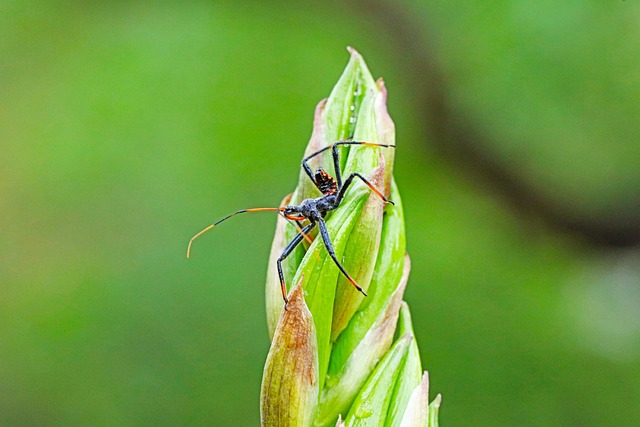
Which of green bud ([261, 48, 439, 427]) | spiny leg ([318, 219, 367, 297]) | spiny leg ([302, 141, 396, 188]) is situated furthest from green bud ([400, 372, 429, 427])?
spiny leg ([302, 141, 396, 188])

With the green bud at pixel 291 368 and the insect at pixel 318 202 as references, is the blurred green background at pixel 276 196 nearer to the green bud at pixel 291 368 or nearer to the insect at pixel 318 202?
the insect at pixel 318 202

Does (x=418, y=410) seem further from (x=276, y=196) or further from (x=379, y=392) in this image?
(x=276, y=196)

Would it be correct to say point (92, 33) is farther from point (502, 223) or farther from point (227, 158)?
point (502, 223)

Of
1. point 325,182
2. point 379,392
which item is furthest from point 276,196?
point 379,392

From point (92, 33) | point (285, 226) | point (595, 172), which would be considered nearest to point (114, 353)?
point (92, 33)

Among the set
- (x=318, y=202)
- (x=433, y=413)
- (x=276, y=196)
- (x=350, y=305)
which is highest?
(x=276, y=196)

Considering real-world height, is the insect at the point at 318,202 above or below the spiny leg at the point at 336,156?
below

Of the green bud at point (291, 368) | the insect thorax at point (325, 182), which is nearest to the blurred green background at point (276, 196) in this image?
the insect thorax at point (325, 182)

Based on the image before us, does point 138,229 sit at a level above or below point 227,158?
below
